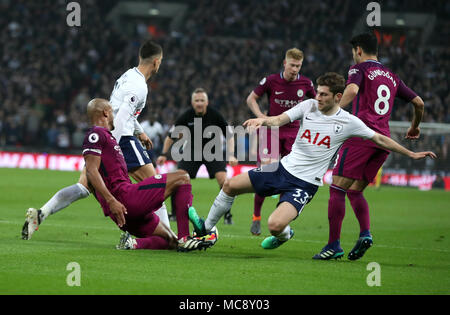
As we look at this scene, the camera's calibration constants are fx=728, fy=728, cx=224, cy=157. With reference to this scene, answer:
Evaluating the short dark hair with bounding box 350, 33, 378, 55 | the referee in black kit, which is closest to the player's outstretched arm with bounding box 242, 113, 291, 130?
the short dark hair with bounding box 350, 33, 378, 55

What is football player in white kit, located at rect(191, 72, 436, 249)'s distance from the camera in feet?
25.0

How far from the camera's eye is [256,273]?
6543 millimetres

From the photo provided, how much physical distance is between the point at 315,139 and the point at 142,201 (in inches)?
76.8

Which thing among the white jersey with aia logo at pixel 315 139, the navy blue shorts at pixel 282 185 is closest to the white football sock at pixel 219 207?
the navy blue shorts at pixel 282 185

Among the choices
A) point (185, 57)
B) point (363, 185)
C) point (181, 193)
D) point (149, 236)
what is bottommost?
point (149, 236)

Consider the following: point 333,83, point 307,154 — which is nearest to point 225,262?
point 307,154

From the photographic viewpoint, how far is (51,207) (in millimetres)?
8500

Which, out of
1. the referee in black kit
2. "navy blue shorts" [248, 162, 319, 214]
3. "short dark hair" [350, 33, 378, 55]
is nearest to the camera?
"navy blue shorts" [248, 162, 319, 214]

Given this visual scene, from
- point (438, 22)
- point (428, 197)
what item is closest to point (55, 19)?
point (438, 22)

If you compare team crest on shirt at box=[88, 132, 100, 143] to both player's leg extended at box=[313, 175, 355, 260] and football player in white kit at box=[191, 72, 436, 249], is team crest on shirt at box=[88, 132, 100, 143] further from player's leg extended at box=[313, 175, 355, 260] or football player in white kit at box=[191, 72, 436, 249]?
player's leg extended at box=[313, 175, 355, 260]

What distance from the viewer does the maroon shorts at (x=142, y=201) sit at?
7.40 m

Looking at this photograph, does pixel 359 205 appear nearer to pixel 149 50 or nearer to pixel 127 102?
pixel 127 102

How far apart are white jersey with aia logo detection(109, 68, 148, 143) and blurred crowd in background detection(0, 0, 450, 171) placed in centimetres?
1828
